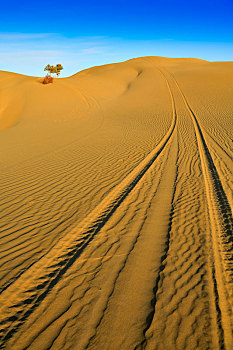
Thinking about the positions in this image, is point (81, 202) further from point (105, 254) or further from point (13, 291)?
point (13, 291)

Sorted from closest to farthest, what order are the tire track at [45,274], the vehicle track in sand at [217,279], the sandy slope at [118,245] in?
1. the vehicle track in sand at [217,279]
2. the sandy slope at [118,245]
3. the tire track at [45,274]

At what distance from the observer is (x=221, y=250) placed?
4.05 meters

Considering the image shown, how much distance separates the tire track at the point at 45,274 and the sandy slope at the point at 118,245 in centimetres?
2

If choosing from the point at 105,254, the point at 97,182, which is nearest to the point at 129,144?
the point at 97,182

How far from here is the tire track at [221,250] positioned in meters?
2.84

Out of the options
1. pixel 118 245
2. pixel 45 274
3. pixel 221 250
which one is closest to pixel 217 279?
pixel 221 250

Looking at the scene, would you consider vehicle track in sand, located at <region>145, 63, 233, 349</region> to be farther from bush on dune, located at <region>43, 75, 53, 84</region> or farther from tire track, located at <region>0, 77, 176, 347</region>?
bush on dune, located at <region>43, 75, 53, 84</region>

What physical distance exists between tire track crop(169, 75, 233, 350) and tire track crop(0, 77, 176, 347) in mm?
2141

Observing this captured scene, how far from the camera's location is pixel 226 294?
321 centimetres

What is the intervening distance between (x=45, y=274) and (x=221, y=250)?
2858 millimetres

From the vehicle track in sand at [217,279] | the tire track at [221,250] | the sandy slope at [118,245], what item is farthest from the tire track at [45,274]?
the tire track at [221,250]

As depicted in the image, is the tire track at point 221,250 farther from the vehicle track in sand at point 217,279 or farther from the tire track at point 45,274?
the tire track at point 45,274

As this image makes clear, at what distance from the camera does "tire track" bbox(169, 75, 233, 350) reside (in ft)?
9.33

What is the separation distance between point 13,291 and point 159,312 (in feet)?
6.49
